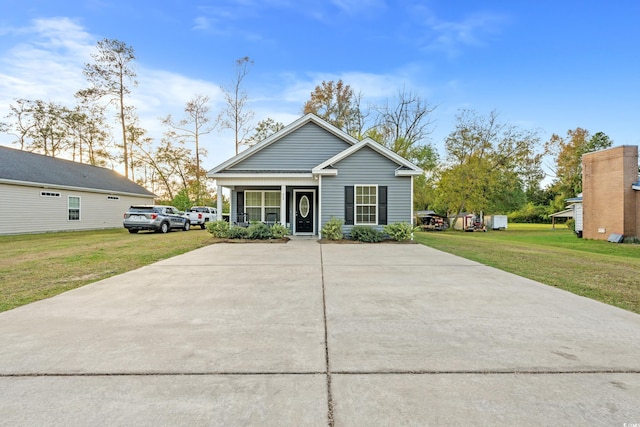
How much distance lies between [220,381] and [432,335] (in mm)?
2189

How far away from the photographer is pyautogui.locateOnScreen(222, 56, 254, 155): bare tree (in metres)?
27.5

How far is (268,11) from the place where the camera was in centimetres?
1377

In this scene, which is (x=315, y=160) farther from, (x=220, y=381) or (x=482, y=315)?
(x=220, y=381)

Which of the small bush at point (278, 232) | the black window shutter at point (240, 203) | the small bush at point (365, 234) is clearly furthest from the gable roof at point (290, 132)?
the small bush at point (365, 234)

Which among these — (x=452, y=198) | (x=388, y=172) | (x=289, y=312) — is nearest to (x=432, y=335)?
(x=289, y=312)

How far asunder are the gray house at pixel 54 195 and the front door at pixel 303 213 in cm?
1507

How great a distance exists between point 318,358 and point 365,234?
10.3 m

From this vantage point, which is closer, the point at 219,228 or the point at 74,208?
the point at 219,228

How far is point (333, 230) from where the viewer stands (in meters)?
13.0

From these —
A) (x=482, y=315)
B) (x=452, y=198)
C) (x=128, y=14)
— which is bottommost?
(x=482, y=315)

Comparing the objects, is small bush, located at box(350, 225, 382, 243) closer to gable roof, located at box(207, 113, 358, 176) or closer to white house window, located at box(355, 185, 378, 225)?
white house window, located at box(355, 185, 378, 225)

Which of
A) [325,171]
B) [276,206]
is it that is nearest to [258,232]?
[276,206]

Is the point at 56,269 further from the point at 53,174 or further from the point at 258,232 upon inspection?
the point at 53,174

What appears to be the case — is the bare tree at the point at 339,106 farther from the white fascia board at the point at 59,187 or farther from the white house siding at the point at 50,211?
the white house siding at the point at 50,211
